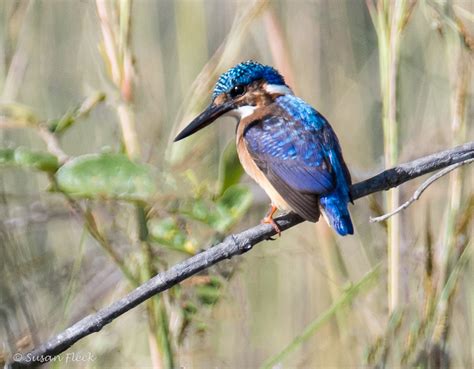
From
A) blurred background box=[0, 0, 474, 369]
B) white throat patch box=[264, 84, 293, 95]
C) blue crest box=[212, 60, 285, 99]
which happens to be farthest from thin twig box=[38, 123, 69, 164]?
white throat patch box=[264, 84, 293, 95]

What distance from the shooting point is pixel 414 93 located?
3082 mm

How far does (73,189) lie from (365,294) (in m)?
1.17

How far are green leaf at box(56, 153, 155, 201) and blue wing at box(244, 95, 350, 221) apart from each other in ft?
1.64

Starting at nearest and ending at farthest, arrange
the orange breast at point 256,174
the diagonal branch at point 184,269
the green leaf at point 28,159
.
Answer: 1. the diagonal branch at point 184,269
2. the green leaf at point 28,159
3. the orange breast at point 256,174

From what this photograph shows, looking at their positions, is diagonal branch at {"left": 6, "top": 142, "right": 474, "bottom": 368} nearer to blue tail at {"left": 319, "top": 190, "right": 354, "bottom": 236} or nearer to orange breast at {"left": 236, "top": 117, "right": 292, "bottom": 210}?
blue tail at {"left": 319, "top": 190, "right": 354, "bottom": 236}

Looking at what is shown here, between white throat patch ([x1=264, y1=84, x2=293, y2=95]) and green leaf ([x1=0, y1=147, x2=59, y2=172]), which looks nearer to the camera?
green leaf ([x1=0, y1=147, x2=59, y2=172])

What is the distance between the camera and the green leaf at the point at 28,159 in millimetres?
1918

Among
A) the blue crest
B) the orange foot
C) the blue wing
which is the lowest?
the orange foot

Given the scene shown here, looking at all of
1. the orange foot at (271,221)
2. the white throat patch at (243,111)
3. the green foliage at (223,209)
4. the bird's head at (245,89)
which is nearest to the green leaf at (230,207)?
the green foliage at (223,209)

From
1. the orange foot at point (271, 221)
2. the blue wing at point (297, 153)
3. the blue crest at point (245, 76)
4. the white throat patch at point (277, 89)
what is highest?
the blue crest at point (245, 76)

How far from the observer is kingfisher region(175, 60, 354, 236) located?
2.32 meters

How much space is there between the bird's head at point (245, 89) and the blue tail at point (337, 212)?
0.53m

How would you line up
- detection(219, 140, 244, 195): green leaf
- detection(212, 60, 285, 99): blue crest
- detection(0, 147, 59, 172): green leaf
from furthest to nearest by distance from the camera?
detection(212, 60, 285, 99): blue crest < detection(219, 140, 244, 195): green leaf < detection(0, 147, 59, 172): green leaf

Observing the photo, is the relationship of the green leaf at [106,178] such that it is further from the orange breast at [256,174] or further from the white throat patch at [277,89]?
the white throat patch at [277,89]
